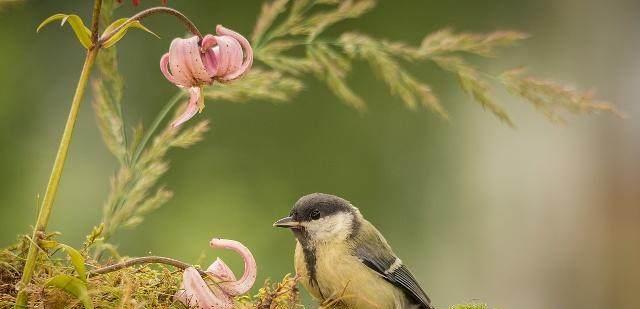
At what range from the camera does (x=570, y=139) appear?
4457 millimetres

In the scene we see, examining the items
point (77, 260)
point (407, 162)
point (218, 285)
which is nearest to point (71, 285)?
point (77, 260)

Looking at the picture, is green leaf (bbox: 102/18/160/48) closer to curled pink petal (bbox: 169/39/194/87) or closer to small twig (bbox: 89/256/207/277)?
curled pink petal (bbox: 169/39/194/87)

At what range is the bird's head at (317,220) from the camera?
142cm

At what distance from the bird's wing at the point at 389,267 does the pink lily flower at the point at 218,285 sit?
0.52 meters

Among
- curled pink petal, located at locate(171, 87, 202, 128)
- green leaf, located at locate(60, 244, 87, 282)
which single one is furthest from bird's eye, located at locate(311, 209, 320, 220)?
green leaf, located at locate(60, 244, 87, 282)

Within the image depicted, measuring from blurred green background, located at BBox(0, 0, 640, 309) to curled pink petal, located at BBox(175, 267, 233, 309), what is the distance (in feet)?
5.00

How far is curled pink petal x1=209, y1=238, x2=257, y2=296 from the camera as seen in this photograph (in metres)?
0.89

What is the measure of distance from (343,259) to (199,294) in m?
0.54

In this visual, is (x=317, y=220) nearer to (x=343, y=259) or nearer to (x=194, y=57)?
(x=343, y=259)

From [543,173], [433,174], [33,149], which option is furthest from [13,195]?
[543,173]

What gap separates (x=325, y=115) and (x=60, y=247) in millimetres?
2347

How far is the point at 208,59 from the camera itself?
0.90 meters

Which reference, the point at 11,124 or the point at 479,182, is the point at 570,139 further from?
the point at 11,124

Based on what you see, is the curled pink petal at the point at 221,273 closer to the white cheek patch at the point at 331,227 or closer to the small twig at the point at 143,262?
the small twig at the point at 143,262
